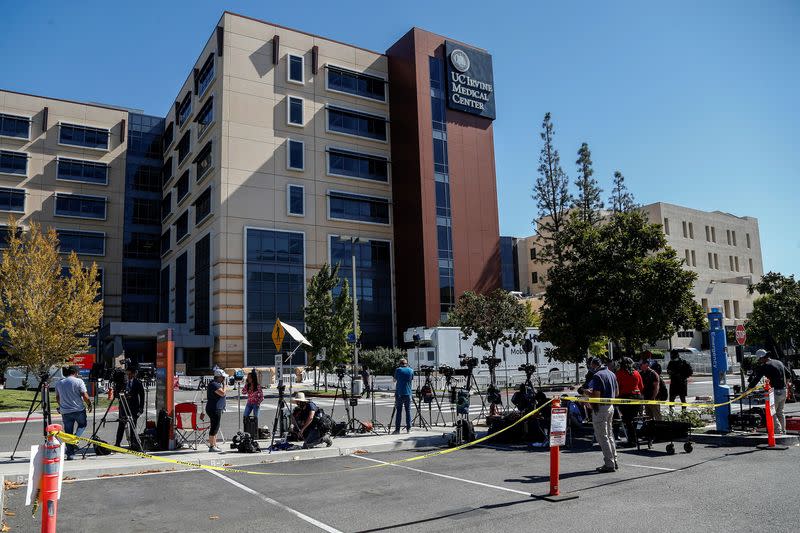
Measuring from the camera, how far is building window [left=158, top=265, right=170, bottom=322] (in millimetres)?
65000

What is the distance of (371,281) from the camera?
54.8m

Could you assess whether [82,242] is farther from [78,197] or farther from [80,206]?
[78,197]

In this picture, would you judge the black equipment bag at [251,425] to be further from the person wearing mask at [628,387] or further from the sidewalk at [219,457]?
the person wearing mask at [628,387]

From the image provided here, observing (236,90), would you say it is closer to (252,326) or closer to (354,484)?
(252,326)

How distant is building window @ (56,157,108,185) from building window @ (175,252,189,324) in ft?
46.6

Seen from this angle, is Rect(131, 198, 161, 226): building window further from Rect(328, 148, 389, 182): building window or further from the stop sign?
the stop sign

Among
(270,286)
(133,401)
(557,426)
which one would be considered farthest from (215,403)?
Result: (270,286)

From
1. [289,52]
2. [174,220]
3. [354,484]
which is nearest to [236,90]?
[289,52]

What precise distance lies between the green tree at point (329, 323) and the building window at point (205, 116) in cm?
2417

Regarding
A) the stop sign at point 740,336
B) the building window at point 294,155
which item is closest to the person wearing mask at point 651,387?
the stop sign at point 740,336

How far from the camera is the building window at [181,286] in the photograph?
5781cm

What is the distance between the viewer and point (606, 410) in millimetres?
10141

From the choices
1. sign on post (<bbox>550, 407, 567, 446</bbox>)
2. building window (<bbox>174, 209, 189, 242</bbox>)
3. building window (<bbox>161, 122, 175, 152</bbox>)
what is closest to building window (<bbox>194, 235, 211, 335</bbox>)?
building window (<bbox>174, 209, 189, 242</bbox>)

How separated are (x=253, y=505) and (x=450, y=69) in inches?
2141
